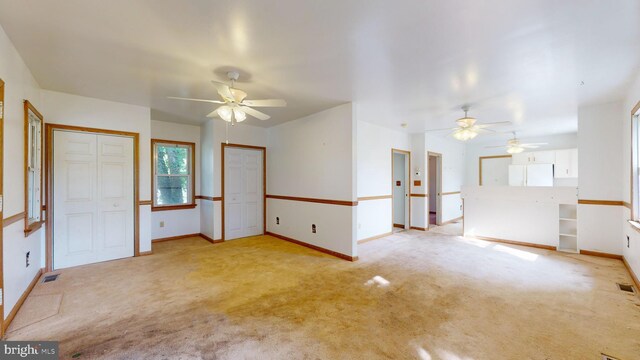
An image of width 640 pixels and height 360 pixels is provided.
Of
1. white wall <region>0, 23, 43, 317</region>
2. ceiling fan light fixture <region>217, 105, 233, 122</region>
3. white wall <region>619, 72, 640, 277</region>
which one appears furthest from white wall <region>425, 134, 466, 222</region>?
white wall <region>0, 23, 43, 317</region>

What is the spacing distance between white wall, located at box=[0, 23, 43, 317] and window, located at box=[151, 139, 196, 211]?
241cm

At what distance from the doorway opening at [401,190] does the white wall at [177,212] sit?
4.75 m

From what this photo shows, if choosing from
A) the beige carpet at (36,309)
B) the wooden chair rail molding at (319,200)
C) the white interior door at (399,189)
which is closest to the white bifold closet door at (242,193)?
the wooden chair rail molding at (319,200)

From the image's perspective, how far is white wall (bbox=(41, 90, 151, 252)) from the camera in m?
3.72

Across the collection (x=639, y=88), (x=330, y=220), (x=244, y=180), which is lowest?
(x=330, y=220)

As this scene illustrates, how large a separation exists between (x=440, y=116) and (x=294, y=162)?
301 cm

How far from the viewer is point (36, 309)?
2.56 metres

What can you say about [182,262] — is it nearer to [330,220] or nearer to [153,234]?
[153,234]

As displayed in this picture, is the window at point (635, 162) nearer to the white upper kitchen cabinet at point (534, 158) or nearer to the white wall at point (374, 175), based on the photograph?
the white wall at point (374, 175)

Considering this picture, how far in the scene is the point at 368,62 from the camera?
2.78 meters

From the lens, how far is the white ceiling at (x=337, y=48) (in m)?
1.93

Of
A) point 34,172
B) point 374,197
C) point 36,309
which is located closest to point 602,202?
point 374,197

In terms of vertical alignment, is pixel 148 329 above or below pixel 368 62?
below

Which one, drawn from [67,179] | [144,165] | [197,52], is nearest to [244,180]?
[144,165]
